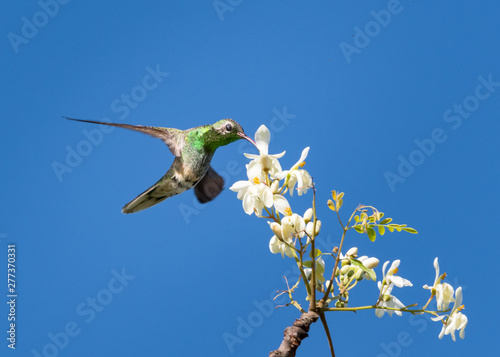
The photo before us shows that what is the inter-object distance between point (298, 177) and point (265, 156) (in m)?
0.13

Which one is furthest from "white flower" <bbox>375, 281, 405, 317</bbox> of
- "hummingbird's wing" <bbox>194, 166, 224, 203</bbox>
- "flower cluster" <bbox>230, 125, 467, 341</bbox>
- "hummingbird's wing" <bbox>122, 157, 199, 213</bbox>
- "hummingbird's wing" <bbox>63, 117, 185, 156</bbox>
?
"hummingbird's wing" <bbox>194, 166, 224, 203</bbox>

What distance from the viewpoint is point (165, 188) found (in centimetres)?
Result: 331

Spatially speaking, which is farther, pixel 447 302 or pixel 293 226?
pixel 447 302

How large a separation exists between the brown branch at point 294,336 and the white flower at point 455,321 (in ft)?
1.60

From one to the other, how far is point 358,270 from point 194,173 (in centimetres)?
158

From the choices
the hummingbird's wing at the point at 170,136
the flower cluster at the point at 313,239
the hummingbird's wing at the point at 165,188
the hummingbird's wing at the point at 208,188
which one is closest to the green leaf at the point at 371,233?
the flower cluster at the point at 313,239

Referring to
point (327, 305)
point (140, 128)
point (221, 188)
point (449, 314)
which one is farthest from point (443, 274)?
point (221, 188)

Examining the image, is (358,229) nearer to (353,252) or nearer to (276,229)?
(353,252)

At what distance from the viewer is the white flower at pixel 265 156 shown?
73.2 inches

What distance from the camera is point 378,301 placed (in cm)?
191

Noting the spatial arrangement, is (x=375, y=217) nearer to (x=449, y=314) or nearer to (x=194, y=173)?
(x=449, y=314)

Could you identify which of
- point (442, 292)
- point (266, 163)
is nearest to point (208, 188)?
point (266, 163)

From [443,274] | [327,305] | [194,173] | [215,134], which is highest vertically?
[215,134]

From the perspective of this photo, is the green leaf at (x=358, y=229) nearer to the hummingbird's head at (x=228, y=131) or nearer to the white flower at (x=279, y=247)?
the white flower at (x=279, y=247)
